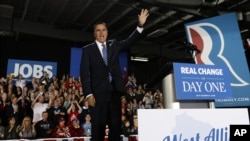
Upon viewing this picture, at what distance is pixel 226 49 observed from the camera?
151 inches

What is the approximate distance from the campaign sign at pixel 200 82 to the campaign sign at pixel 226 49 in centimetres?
194

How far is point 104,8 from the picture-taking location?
743 cm

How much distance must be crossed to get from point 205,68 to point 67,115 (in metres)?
4.08

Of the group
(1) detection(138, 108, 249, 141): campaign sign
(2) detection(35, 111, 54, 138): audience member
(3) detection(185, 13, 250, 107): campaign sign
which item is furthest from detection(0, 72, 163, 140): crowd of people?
(1) detection(138, 108, 249, 141): campaign sign

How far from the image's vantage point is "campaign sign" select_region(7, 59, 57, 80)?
7414 mm

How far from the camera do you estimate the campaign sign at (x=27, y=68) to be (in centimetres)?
741

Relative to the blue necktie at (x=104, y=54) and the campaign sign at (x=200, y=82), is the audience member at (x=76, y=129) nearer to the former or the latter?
the blue necktie at (x=104, y=54)

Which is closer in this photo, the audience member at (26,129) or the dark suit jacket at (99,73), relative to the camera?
the dark suit jacket at (99,73)

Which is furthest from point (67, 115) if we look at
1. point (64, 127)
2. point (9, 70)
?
point (9, 70)

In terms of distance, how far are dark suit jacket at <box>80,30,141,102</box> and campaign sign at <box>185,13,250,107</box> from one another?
89.2 inches

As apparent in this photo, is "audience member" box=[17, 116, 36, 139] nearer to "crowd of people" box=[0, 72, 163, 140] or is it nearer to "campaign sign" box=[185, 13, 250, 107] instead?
"crowd of people" box=[0, 72, 163, 140]

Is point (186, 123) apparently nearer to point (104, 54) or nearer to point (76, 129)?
point (104, 54)

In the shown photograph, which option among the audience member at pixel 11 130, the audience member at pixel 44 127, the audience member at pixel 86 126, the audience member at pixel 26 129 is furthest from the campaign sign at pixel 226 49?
the audience member at pixel 11 130

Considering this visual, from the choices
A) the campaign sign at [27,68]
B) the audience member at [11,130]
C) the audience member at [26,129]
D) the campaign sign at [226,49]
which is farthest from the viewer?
the campaign sign at [27,68]
